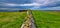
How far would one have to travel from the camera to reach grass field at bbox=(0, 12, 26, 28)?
2445 mm

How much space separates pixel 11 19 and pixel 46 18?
0.72 metres

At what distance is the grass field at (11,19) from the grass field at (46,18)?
0.28 metres

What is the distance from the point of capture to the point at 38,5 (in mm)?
2670

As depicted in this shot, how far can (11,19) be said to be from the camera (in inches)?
102

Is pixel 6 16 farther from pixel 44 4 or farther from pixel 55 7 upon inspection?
pixel 55 7

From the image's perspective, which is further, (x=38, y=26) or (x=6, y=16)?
(x=6, y=16)

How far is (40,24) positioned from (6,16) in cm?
73

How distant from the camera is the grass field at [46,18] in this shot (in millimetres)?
2483

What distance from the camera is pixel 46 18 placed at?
8.66 feet

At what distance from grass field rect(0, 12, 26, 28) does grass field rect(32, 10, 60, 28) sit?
0.28m

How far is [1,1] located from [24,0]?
48 cm

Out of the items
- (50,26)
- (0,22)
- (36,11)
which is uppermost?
(36,11)

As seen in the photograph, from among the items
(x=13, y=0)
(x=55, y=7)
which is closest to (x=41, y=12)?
(x=55, y=7)

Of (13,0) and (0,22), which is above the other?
(13,0)
